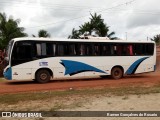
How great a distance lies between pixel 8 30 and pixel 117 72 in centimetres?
2204

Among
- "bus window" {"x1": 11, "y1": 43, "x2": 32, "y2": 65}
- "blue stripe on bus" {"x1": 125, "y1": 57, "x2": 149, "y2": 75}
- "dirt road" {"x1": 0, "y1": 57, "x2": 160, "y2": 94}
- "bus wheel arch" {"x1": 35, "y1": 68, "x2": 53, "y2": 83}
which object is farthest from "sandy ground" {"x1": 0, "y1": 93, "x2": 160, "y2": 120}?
"blue stripe on bus" {"x1": 125, "y1": 57, "x2": 149, "y2": 75}

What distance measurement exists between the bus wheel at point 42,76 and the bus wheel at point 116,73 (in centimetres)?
478

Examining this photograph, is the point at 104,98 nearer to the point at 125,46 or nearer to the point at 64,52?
the point at 64,52

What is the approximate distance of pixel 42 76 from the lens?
21.9 meters

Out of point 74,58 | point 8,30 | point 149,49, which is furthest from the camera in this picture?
point 8,30

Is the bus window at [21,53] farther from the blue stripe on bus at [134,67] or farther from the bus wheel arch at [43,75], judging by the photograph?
the blue stripe on bus at [134,67]

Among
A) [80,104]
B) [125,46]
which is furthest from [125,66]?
[80,104]

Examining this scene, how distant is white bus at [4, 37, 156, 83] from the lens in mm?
20828

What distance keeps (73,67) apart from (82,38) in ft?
7.89

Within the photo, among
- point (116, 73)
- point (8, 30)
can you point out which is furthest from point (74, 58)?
point (8, 30)

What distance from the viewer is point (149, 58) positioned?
84.5 ft

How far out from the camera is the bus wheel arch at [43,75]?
2172 cm

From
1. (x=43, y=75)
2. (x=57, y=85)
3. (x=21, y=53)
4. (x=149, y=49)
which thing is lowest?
(x=57, y=85)

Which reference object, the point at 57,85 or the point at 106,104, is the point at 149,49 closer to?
the point at 57,85
